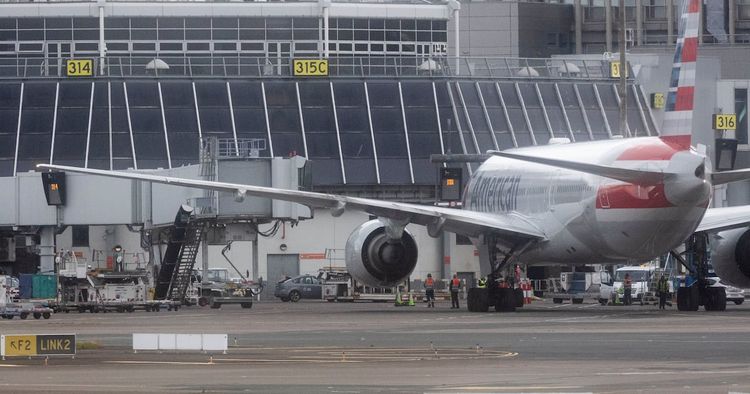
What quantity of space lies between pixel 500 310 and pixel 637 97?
4391cm

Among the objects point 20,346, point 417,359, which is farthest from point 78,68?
point 417,359

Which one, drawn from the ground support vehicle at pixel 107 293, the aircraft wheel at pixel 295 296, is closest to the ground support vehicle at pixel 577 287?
the aircraft wheel at pixel 295 296

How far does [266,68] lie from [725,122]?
24240mm

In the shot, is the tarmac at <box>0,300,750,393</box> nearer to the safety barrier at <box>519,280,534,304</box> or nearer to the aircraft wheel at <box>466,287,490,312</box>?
the aircraft wheel at <box>466,287,490,312</box>

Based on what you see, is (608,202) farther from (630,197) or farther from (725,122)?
(725,122)

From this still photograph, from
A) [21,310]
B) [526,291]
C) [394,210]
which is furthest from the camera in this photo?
[526,291]

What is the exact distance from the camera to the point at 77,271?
57781 millimetres

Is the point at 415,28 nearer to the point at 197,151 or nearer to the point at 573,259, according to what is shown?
the point at 197,151

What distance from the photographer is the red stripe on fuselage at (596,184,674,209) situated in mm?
41428

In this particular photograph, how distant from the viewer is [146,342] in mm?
29094

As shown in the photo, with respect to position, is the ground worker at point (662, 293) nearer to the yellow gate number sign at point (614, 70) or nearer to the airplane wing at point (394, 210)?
the airplane wing at point (394, 210)

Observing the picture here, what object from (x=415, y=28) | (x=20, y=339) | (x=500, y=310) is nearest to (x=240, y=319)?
(x=500, y=310)

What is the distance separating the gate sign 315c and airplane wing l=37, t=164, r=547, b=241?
58.6 ft

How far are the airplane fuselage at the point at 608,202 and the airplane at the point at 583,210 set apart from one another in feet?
0.11
